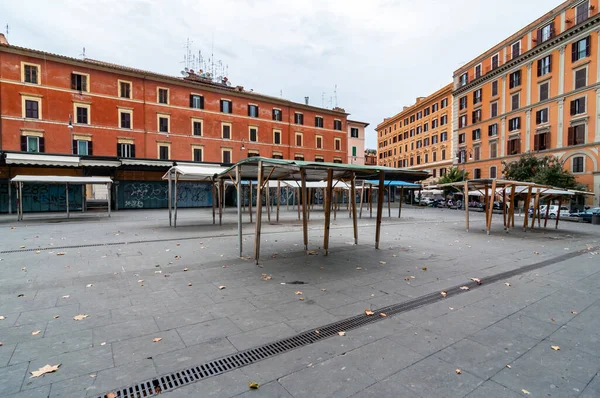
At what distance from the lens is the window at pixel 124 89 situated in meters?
29.4

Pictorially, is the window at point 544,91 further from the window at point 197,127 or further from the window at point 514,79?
the window at point 197,127

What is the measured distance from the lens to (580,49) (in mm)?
31359

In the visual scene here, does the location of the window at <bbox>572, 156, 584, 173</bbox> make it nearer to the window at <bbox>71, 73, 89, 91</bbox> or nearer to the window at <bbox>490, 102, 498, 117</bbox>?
the window at <bbox>490, 102, 498, 117</bbox>

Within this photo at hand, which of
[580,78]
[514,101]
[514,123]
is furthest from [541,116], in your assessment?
[580,78]

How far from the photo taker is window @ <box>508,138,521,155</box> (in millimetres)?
38094

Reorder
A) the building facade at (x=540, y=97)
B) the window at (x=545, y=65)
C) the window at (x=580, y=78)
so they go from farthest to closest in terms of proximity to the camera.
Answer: the window at (x=545, y=65) → the window at (x=580, y=78) → the building facade at (x=540, y=97)

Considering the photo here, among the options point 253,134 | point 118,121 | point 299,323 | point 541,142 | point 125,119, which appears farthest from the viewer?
point 253,134

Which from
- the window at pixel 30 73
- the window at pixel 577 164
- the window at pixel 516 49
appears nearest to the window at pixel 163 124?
the window at pixel 30 73

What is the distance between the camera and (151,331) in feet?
11.8

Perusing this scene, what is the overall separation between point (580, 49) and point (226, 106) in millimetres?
37017

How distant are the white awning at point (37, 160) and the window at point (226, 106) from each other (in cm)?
1555

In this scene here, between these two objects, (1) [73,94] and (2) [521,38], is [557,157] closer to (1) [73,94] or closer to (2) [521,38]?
(2) [521,38]

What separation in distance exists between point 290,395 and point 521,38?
49.3m

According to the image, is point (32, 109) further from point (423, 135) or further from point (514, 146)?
point (423, 135)
